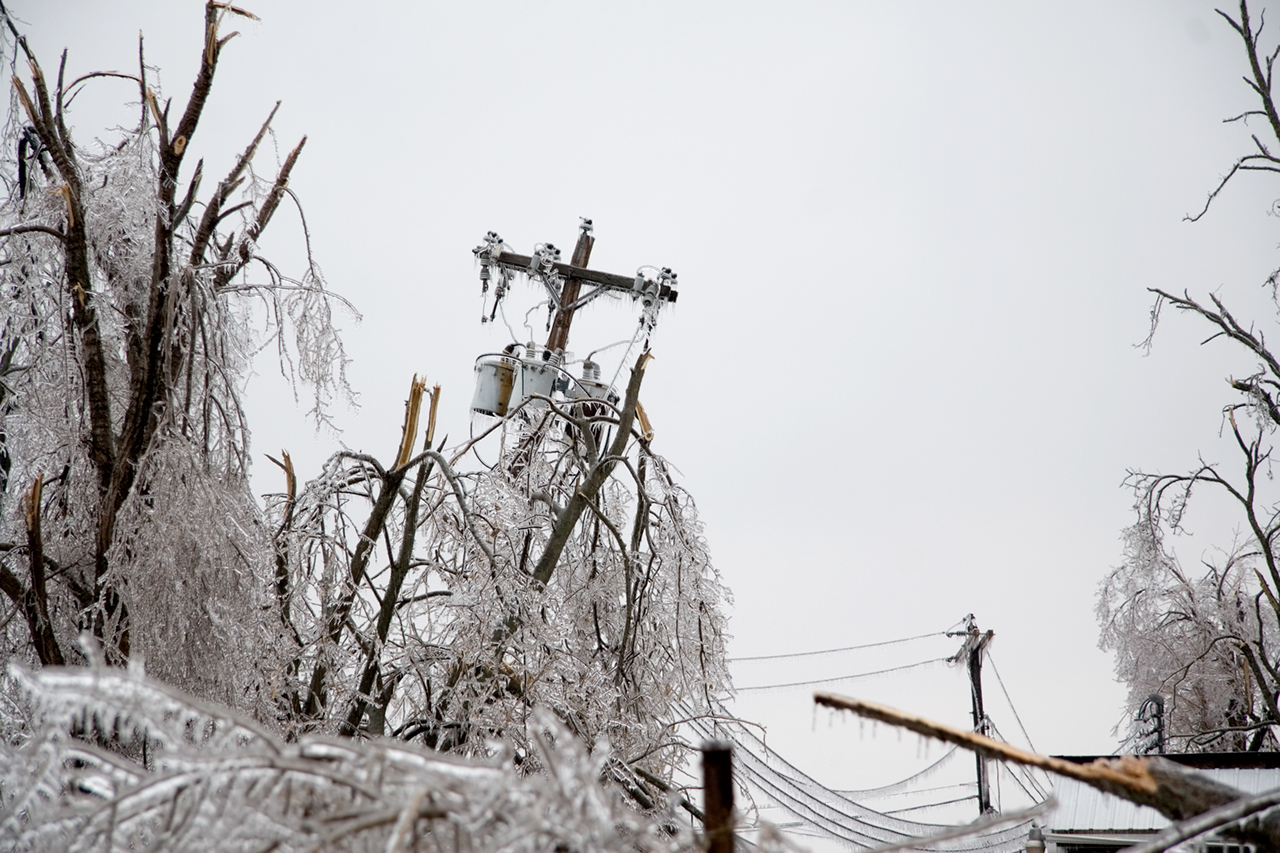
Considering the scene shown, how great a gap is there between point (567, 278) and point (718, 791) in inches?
367

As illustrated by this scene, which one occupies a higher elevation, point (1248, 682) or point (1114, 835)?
point (1248, 682)

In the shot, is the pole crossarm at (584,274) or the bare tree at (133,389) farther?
the pole crossarm at (584,274)

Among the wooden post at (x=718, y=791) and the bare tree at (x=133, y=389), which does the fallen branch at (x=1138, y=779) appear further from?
the bare tree at (x=133, y=389)

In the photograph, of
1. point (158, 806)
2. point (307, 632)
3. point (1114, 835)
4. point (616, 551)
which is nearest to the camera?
point (158, 806)

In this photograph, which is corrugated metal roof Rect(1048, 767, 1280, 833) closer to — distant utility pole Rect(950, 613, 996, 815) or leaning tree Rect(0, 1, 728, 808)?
leaning tree Rect(0, 1, 728, 808)

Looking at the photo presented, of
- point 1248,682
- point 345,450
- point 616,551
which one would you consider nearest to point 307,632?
point 345,450

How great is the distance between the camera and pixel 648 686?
24.8ft

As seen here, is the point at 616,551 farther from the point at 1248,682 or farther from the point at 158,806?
the point at 1248,682

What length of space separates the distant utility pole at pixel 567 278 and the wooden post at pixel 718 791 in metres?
8.80

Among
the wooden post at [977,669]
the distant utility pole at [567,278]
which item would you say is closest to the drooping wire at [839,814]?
the wooden post at [977,669]

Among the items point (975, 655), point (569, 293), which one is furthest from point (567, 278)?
point (975, 655)

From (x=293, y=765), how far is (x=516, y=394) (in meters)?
8.12

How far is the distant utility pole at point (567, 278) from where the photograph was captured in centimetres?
1083

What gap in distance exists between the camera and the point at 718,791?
1.87 m
